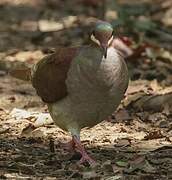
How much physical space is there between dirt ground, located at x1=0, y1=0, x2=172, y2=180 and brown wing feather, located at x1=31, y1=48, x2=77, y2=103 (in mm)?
407

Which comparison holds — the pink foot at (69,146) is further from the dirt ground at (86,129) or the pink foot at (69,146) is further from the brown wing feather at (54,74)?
the brown wing feather at (54,74)

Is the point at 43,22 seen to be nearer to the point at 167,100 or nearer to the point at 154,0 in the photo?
the point at 154,0

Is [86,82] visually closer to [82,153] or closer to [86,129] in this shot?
[82,153]

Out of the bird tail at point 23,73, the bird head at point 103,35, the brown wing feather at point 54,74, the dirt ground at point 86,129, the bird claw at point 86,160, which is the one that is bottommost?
the dirt ground at point 86,129

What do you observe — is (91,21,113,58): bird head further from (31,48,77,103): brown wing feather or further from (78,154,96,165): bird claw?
(78,154,96,165): bird claw

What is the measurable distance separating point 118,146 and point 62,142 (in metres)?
0.45

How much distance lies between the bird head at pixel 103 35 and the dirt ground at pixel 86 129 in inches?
31.4

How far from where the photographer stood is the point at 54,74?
4980mm

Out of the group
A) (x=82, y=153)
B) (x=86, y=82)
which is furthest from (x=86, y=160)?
(x=86, y=82)

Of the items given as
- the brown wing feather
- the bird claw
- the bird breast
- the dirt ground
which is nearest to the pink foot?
the dirt ground

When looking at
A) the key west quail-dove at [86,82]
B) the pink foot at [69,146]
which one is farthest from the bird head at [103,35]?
the pink foot at [69,146]

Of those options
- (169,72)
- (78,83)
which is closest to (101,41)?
(78,83)

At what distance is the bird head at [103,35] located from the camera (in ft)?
15.1

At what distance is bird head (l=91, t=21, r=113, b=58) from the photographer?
461 centimetres
